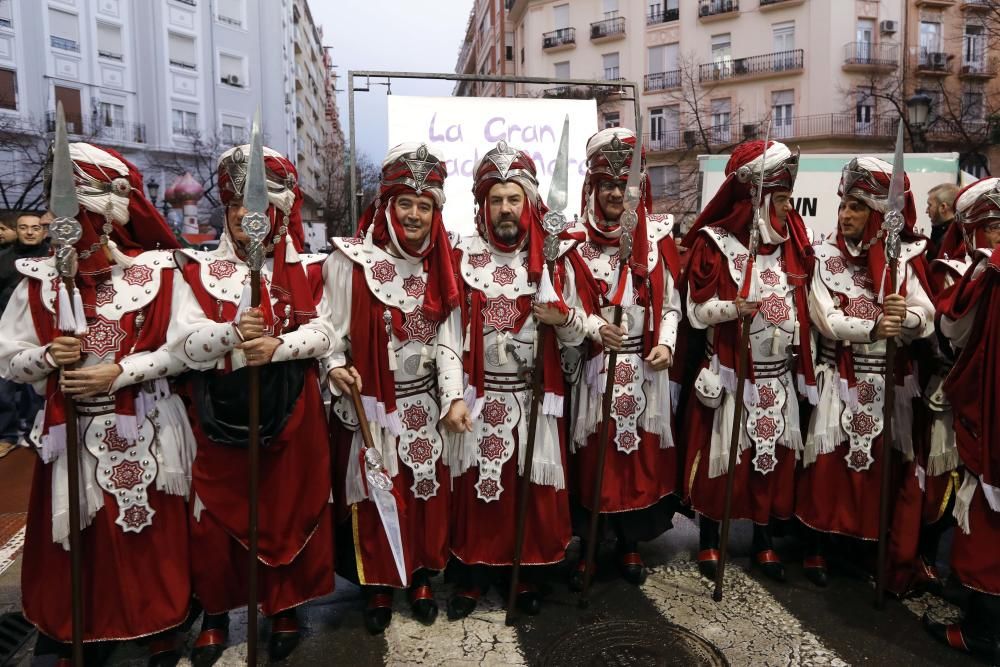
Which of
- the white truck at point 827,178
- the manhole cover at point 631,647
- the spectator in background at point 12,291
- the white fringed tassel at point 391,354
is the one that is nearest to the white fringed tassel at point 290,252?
the white fringed tassel at point 391,354

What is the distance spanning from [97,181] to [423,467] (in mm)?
1822

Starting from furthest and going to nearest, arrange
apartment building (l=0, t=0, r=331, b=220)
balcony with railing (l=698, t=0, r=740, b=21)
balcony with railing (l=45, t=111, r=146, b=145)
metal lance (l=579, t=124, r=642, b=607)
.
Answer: balcony with railing (l=698, t=0, r=740, b=21) → balcony with railing (l=45, t=111, r=146, b=145) → apartment building (l=0, t=0, r=331, b=220) → metal lance (l=579, t=124, r=642, b=607)

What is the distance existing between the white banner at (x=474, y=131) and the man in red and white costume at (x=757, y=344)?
2792mm

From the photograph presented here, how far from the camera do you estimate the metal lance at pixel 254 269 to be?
2.33m

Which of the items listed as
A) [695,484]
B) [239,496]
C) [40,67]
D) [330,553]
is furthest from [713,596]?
[40,67]

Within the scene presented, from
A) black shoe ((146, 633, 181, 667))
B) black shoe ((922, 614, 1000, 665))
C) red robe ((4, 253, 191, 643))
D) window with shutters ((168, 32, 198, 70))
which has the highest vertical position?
window with shutters ((168, 32, 198, 70))

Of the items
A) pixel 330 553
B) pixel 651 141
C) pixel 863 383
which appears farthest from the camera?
pixel 651 141

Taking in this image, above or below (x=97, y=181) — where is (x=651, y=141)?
above

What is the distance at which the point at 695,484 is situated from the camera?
12.0 ft

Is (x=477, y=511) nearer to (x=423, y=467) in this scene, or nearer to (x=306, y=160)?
(x=423, y=467)

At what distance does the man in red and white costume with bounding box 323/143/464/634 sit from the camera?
3010 millimetres

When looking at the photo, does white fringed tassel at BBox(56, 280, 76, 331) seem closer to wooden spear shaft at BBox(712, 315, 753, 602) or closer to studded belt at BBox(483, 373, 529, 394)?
studded belt at BBox(483, 373, 529, 394)

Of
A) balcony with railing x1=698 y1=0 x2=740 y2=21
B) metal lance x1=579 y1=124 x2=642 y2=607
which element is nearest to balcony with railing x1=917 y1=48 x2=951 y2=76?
balcony with railing x1=698 y1=0 x2=740 y2=21

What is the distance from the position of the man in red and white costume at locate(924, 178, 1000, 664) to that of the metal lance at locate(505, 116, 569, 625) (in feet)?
6.13
